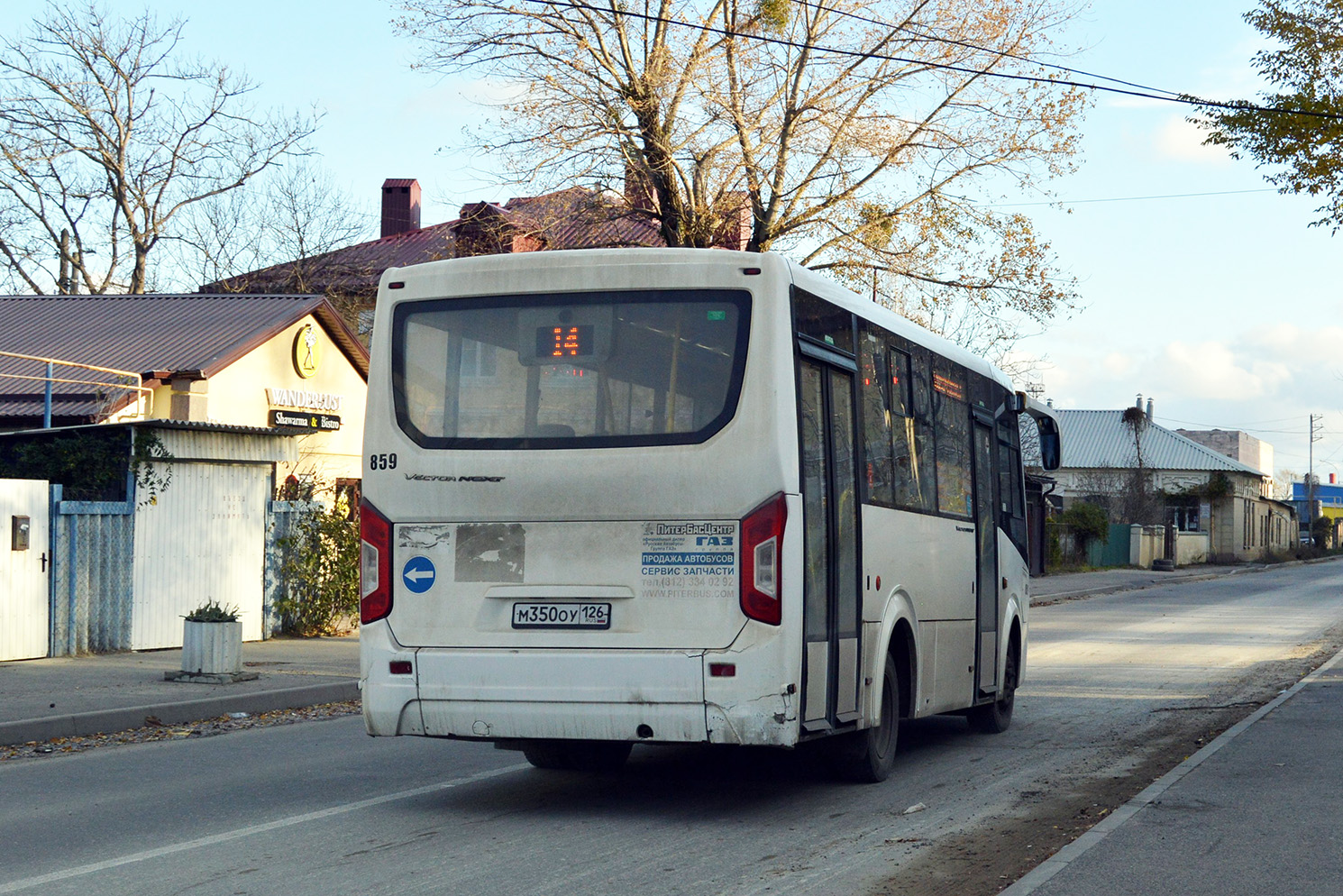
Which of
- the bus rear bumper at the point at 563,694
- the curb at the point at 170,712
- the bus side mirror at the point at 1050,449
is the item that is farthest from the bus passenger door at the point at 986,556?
the curb at the point at 170,712

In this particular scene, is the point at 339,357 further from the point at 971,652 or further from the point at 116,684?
the point at 971,652

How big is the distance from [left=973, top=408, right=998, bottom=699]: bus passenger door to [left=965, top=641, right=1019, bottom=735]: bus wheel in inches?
11.5

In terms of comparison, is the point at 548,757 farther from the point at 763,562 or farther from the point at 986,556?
the point at 986,556

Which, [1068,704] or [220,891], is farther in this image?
[1068,704]

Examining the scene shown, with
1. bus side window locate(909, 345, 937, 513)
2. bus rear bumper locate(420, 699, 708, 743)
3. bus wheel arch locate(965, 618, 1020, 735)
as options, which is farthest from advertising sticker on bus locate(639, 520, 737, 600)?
bus wheel arch locate(965, 618, 1020, 735)

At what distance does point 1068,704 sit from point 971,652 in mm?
3460

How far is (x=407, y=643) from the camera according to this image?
25.3 feet

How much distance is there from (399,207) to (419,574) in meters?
47.1

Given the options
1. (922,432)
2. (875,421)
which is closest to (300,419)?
(922,432)

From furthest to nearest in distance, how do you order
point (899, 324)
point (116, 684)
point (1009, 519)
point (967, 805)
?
point (116, 684) < point (1009, 519) < point (899, 324) < point (967, 805)

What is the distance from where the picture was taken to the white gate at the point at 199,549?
17141 mm

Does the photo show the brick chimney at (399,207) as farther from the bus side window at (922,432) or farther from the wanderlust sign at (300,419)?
the bus side window at (922,432)

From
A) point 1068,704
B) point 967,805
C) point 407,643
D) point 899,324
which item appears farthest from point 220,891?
point 1068,704

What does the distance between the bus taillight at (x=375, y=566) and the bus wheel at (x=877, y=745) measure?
2906 millimetres
